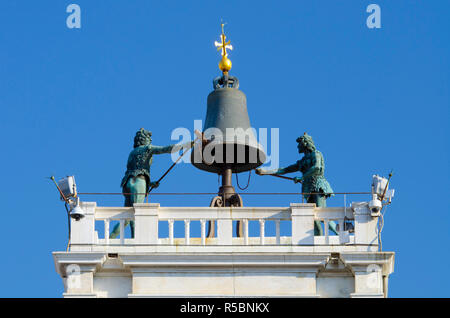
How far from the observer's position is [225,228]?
50.7 meters

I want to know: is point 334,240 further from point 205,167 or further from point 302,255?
point 205,167

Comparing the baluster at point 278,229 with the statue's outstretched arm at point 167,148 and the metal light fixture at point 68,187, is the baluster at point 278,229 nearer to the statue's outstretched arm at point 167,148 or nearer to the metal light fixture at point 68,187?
the statue's outstretched arm at point 167,148

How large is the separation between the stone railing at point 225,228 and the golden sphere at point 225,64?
21.2 ft

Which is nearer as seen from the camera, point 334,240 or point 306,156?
point 334,240

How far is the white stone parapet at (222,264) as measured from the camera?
163ft

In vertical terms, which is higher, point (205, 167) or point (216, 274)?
point (205, 167)

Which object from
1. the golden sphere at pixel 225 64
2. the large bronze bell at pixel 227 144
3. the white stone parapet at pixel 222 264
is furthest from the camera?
the golden sphere at pixel 225 64

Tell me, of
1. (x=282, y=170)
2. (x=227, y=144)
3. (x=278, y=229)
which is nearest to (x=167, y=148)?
(x=227, y=144)

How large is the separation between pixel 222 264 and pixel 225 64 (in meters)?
8.24

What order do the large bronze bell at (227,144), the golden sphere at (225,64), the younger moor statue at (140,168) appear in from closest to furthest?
the younger moor statue at (140,168) → the large bronze bell at (227,144) → the golden sphere at (225,64)

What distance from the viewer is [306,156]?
180 feet

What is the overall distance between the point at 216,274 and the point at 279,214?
2.33 m

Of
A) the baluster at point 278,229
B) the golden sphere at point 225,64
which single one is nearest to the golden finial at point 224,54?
the golden sphere at point 225,64
